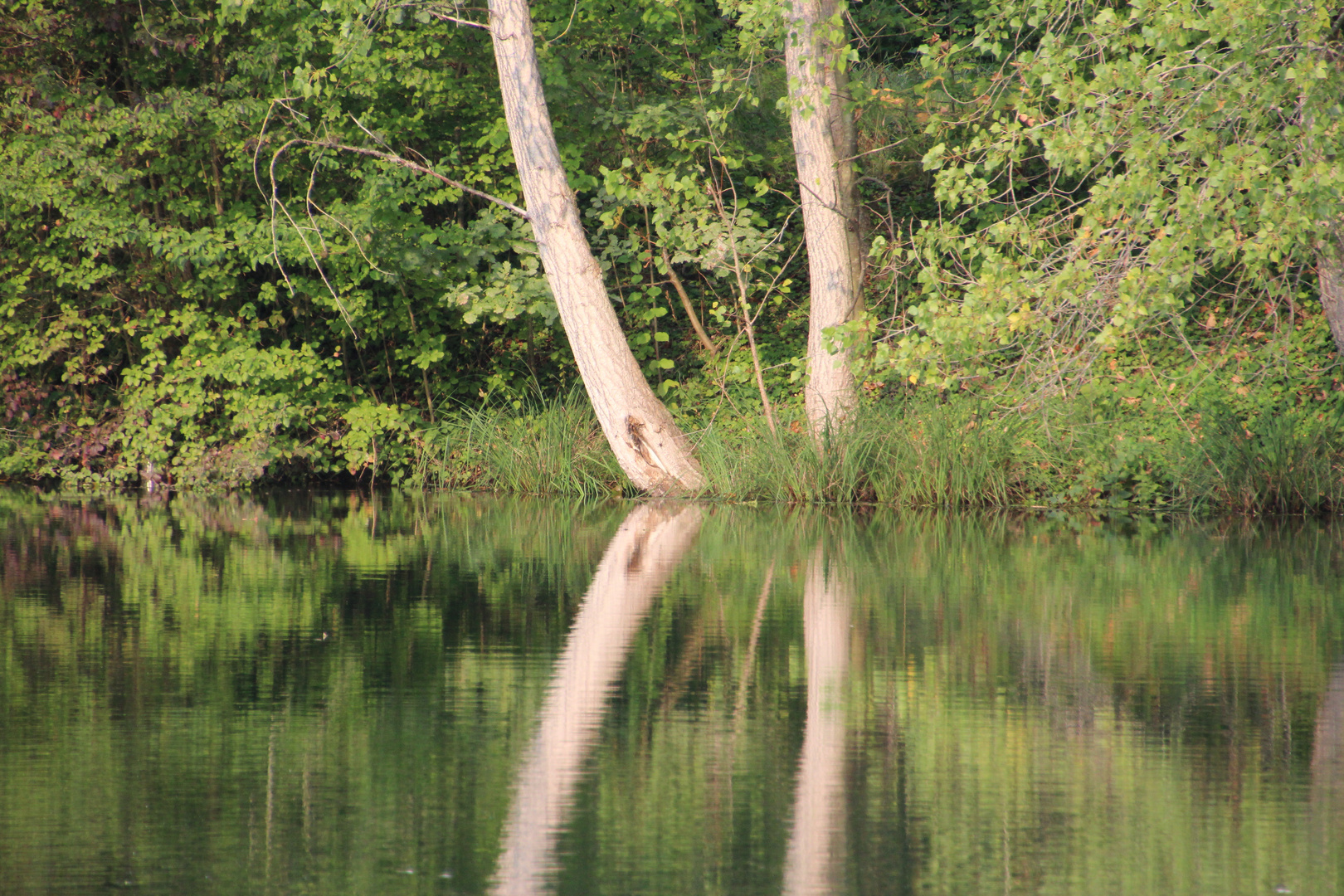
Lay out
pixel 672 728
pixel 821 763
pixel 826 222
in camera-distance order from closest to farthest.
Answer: pixel 821 763 → pixel 672 728 → pixel 826 222

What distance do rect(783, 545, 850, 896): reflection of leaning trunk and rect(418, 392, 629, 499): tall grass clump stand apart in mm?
8179

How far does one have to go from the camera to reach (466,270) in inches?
584

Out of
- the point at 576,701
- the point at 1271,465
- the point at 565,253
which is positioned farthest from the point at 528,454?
the point at 576,701

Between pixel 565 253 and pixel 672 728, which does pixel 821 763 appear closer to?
pixel 672 728

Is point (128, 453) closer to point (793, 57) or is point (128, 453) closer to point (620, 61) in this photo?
point (620, 61)

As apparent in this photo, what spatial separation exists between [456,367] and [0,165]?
16.6 ft

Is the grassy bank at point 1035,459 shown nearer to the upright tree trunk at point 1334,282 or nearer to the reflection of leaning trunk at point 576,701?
the upright tree trunk at point 1334,282

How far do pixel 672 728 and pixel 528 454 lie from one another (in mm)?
10955

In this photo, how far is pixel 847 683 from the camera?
16.1ft

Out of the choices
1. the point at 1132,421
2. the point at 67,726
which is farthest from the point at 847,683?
the point at 1132,421

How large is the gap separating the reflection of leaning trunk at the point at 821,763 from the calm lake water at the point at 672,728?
1 centimetres

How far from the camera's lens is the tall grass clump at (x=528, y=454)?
1480 centimetres

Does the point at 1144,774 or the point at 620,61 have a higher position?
the point at 620,61

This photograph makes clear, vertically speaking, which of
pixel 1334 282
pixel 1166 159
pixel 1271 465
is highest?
pixel 1166 159
